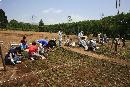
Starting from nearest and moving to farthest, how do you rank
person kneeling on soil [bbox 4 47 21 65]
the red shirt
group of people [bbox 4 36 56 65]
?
1. person kneeling on soil [bbox 4 47 21 65]
2. group of people [bbox 4 36 56 65]
3. the red shirt

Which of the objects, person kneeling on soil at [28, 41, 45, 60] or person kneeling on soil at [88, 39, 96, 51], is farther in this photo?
person kneeling on soil at [88, 39, 96, 51]

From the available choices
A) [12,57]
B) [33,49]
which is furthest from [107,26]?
[12,57]

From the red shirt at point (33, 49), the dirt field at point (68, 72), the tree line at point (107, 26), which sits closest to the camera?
the dirt field at point (68, 72)

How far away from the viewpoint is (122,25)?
45781 mm

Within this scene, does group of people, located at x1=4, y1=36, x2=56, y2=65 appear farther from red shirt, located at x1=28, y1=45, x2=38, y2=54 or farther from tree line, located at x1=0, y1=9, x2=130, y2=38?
tree line, located at x1=0, y1=9, x2=130, y2=38

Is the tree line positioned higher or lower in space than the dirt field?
higher

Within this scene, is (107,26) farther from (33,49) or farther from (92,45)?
(33,49)

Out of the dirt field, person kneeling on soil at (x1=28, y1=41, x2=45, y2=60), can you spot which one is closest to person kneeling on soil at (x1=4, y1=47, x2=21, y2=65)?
the dirt field

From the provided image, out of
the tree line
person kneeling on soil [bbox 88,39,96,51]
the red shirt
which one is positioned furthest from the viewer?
the tree line

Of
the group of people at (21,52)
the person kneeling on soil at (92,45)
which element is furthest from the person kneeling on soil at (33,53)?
the person kneeling on soil at (92,45)

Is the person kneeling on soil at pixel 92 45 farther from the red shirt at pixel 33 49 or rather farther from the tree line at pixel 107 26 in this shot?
the tree line at pixel 107 26

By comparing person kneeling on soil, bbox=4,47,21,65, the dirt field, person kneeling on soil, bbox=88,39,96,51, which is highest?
person kneeling on soil, bbox=4,47,21,65

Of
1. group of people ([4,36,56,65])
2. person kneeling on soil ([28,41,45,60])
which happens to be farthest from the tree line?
person kneeling on soil ([28,41,45,60])

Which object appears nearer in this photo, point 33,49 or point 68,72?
point 68,72
